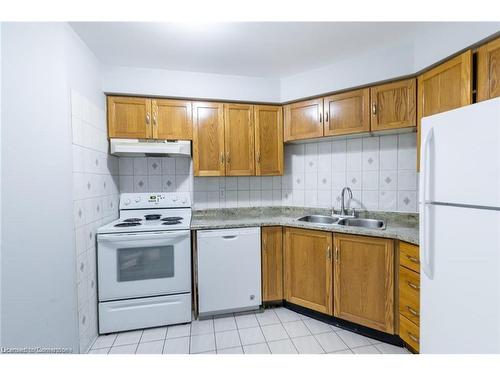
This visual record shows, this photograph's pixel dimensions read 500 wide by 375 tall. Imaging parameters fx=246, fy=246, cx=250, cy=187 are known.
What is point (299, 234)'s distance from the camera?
7.31 feet

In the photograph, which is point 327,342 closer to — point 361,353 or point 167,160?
point 361,353

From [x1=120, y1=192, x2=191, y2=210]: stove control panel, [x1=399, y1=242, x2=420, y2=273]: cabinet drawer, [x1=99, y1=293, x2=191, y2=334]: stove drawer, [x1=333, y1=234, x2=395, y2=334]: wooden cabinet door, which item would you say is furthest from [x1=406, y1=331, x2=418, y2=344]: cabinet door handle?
[x1=120, y1=192, x2=191, y2=210]: stove control panel

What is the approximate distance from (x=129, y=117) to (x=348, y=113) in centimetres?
201

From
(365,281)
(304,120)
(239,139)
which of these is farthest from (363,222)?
(239,139)

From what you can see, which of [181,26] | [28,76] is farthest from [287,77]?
[28,76]

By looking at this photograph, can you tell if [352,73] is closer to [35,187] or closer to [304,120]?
[304,120]

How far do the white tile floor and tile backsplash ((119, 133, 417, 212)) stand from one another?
3.81ft

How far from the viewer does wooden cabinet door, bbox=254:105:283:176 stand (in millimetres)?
2551

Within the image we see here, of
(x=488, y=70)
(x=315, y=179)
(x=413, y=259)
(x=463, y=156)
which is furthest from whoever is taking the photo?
(x=315, y=179)

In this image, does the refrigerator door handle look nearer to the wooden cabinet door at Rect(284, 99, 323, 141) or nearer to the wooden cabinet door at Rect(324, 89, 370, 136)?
the wooden cabinet door at Rect(324, 89, 370, 136)

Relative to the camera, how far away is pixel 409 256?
1641 millimetres

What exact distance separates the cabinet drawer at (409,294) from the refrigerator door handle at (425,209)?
42 centimetres

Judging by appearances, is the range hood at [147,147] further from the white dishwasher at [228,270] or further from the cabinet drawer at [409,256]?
the cabinet drawer at [409,256]
